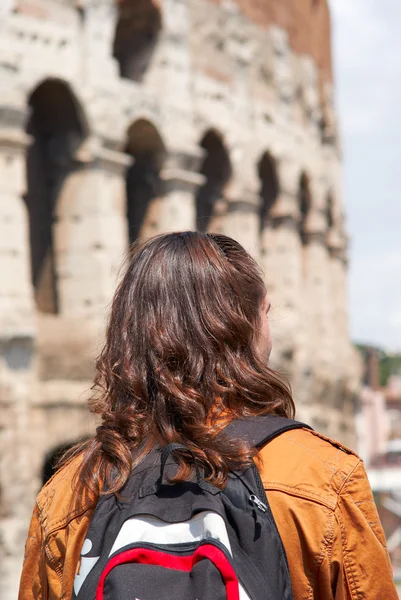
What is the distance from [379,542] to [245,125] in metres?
13.3

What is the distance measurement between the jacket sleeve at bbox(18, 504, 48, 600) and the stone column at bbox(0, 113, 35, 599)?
847cm

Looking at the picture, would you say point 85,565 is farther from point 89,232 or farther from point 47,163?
point 47,163

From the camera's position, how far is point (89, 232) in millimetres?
12211

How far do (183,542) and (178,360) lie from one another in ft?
1.19

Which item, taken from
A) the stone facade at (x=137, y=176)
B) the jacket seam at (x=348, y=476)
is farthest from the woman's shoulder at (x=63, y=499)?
the stone facade at (x=137, y=176)

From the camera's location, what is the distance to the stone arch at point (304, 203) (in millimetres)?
17062

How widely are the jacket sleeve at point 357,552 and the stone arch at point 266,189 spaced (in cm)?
1416

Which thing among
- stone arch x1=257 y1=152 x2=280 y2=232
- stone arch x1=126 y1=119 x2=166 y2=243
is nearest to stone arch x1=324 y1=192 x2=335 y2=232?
stone arch x1=257 y1=152 x2=280 y2=232

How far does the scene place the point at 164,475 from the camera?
1971 millimetres

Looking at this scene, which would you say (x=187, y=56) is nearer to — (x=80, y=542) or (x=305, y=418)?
(x=305, y=418)

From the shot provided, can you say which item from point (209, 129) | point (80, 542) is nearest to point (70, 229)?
point (209, 129)

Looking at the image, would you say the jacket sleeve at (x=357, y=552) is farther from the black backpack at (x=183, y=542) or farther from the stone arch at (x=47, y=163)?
the stone arch at (x=47, y=163)

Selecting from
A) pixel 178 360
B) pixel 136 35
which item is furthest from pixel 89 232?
pixel 178 360

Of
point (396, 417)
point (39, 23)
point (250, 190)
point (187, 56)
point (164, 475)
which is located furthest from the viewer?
point (396, 417)
